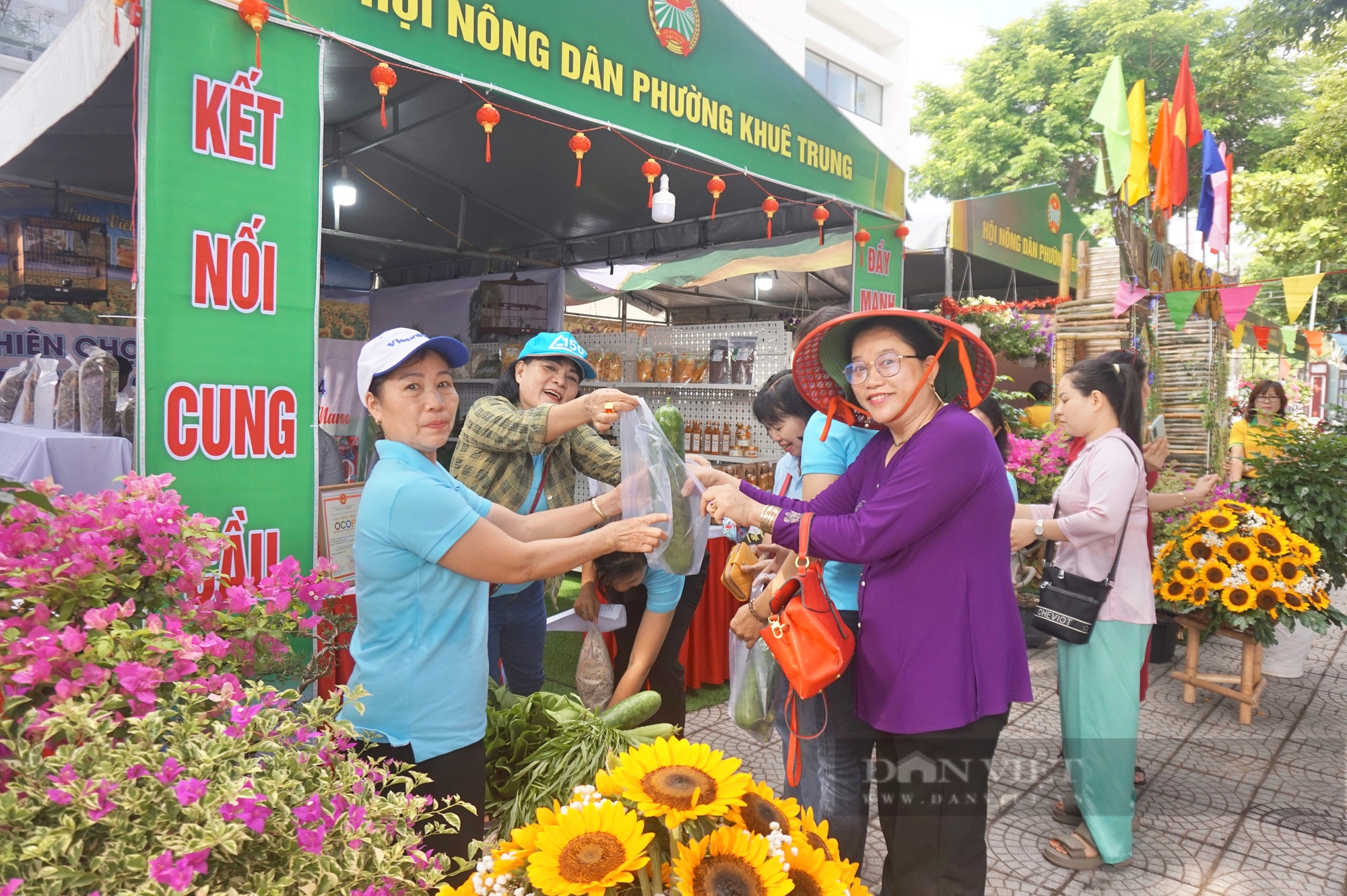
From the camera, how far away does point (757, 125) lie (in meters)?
5.09

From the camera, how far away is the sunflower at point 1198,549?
4287mm

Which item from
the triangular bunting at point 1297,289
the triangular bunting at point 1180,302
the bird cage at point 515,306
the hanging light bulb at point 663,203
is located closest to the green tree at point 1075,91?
the triangular bunting at point 1297,289

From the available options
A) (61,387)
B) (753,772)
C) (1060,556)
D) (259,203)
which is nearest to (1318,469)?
(1060,556)

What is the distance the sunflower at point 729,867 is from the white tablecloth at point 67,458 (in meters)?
3.39

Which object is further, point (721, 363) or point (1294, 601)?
point (721, 363)

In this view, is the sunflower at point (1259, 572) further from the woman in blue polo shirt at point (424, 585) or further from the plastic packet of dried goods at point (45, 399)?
the plastic packet of dried goods at point (45, 399)

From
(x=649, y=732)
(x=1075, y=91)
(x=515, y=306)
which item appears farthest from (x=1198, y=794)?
(x=1075, y=91)

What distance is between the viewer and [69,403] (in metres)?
3.61

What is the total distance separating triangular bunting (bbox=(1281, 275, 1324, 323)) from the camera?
Result: 6192mm

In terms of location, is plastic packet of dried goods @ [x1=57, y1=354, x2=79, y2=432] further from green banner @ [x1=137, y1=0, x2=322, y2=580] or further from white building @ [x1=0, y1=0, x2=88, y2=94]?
white building @ [x1=0, y1=0, x2=88, y2=94]

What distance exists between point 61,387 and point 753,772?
12.1 feet

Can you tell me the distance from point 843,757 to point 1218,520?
3.23 meters

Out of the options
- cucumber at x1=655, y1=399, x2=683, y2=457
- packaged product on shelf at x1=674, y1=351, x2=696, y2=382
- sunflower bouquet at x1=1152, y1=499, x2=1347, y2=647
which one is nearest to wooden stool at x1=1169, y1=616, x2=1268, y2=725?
sunflower bouquet at x1=1152, y1=499, x2=1347, y2=647

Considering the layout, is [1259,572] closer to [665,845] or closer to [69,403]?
[665,845]
